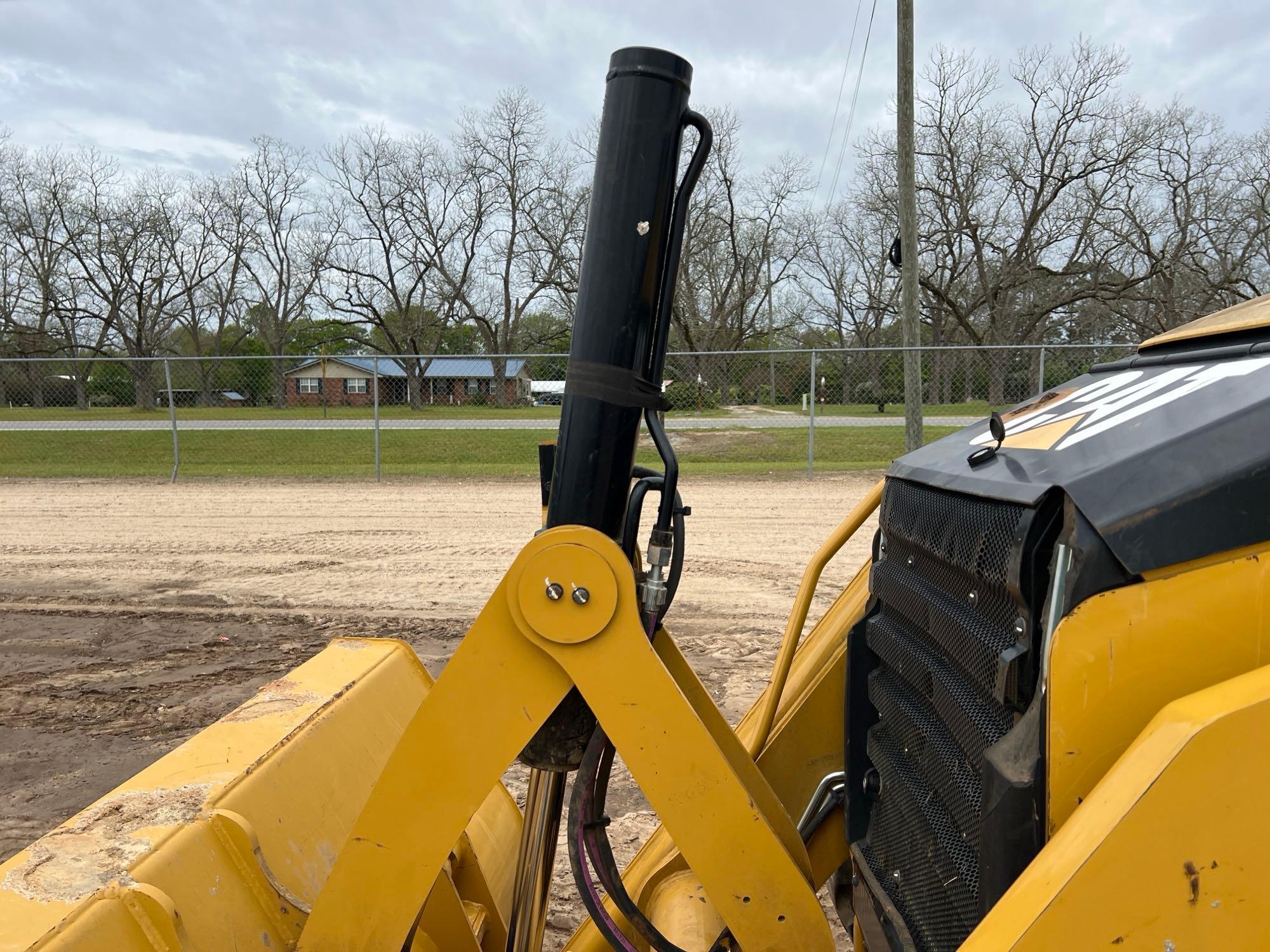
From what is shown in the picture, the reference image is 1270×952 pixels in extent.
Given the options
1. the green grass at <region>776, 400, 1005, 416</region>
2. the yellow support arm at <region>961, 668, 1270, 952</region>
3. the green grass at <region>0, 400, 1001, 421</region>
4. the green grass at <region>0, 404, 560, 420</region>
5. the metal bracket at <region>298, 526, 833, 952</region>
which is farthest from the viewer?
the green grass at <region>0, 404, 560, 420</region>

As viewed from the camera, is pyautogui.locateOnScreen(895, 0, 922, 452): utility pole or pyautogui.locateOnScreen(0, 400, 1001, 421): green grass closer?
pyautogui.locateOnScreen(895, 0, 922, 452): utility pole

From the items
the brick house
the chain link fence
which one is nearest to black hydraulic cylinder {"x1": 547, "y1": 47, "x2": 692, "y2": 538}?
the chain link fence

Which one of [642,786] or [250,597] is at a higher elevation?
[642,786]

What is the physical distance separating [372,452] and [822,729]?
15546 mm

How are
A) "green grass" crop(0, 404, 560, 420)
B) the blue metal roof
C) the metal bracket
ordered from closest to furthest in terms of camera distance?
the metal bracket, "green grass" crop(0, 404, 560, 420), the blue metal roof

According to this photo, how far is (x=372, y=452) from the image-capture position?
16.8 meters

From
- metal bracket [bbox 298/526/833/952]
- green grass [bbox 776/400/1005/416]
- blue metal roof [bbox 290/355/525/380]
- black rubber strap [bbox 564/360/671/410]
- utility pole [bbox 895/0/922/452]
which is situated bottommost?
metal bracket [bbox 298/526/833/952]

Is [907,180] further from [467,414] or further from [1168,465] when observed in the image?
[1168,465]

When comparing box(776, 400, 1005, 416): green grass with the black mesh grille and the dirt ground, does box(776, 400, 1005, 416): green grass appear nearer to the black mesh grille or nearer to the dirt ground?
the dirt ground

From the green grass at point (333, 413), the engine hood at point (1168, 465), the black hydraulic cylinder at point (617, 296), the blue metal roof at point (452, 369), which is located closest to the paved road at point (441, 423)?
the green grass at point (333, 413)

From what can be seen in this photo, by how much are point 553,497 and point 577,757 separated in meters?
0.50

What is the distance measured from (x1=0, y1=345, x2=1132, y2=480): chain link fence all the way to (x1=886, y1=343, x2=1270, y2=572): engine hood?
12.0 meters

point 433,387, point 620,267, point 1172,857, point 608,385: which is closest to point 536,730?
point 608,385

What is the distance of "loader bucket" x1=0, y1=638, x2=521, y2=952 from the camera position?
1559 millimetres
